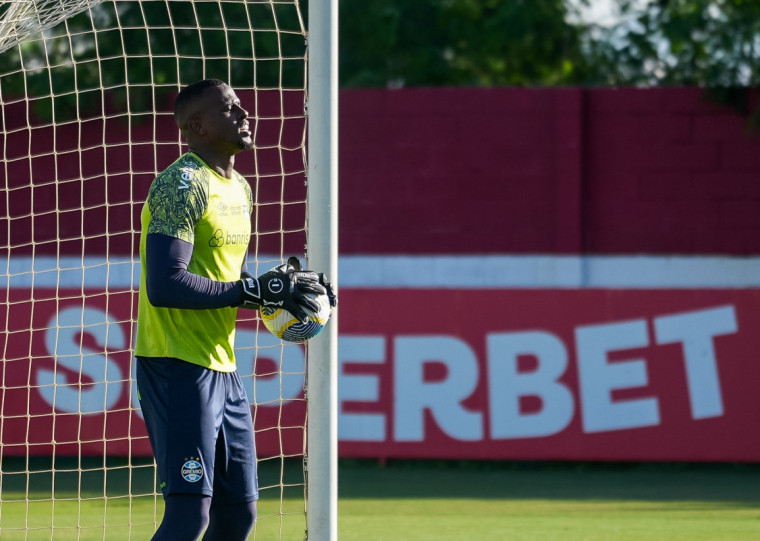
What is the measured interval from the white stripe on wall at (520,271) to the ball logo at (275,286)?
269 inches

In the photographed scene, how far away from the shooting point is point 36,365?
8430 millimetres

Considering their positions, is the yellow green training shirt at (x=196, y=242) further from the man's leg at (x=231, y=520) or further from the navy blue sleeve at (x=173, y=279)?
the man's leg at (x=231, y=520)

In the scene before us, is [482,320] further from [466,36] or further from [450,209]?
[466,36]

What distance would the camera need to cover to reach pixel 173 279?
11.8 ft

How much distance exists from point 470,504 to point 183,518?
A: 377 cm

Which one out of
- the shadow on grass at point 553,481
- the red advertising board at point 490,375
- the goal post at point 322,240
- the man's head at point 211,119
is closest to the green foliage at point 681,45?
the red advertising board at point 490,375

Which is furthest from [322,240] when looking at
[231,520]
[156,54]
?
[156,54]

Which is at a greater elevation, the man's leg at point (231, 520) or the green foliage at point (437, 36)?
the green foliage at point (437, 36)

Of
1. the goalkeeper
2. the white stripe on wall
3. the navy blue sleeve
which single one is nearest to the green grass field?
the goalkeeper

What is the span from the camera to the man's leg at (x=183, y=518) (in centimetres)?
367

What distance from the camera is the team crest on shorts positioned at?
3.68 meters

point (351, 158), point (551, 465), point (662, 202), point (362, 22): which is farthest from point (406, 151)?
point (362, 22)

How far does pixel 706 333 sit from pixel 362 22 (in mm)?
7849

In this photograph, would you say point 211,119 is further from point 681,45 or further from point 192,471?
Result: point 681,45
